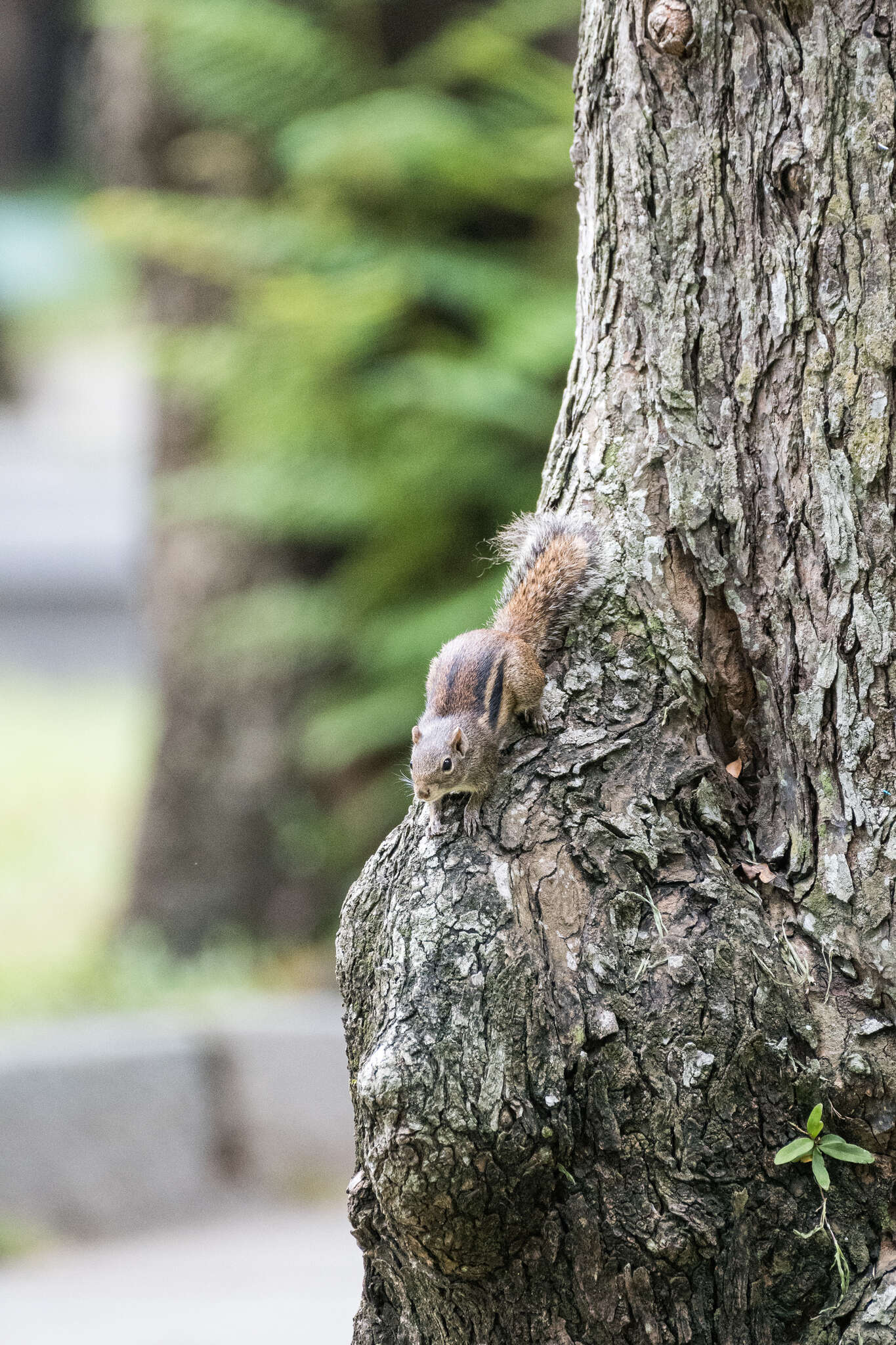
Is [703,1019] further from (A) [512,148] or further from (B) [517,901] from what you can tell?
(A) [512,148]

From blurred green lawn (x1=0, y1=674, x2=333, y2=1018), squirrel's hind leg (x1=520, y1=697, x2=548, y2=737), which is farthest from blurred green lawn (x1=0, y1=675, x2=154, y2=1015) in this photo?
squirrel's hind leg (x1=520, y1=697, x2=548, y2=737)

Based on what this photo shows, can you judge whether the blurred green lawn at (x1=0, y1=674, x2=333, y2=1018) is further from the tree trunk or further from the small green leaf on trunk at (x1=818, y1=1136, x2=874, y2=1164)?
the small green leaf on trunk at (x1=818, y1=1136, x2=874, y2=1164)

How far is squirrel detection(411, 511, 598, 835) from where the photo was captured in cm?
221

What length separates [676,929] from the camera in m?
2.02

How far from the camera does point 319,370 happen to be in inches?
209

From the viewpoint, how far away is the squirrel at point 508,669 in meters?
2.21

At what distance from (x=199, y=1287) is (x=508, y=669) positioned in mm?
3201

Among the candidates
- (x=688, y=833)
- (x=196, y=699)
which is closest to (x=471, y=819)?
(x=688, y=833)

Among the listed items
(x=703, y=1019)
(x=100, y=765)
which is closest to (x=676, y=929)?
(x=703, y=1019)

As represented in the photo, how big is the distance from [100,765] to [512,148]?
6884 mm

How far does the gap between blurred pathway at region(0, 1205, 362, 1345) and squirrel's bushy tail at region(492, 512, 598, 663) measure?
2.79 meters

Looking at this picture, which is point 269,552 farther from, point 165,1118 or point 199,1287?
point 199,1287

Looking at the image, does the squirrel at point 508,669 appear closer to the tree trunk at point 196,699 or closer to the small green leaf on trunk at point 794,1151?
the small green leaf on trunk at point 794,1151

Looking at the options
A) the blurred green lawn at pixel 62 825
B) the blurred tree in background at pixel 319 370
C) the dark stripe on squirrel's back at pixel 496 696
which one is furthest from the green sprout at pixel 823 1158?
the blurred green lawn at pixel 62 825
